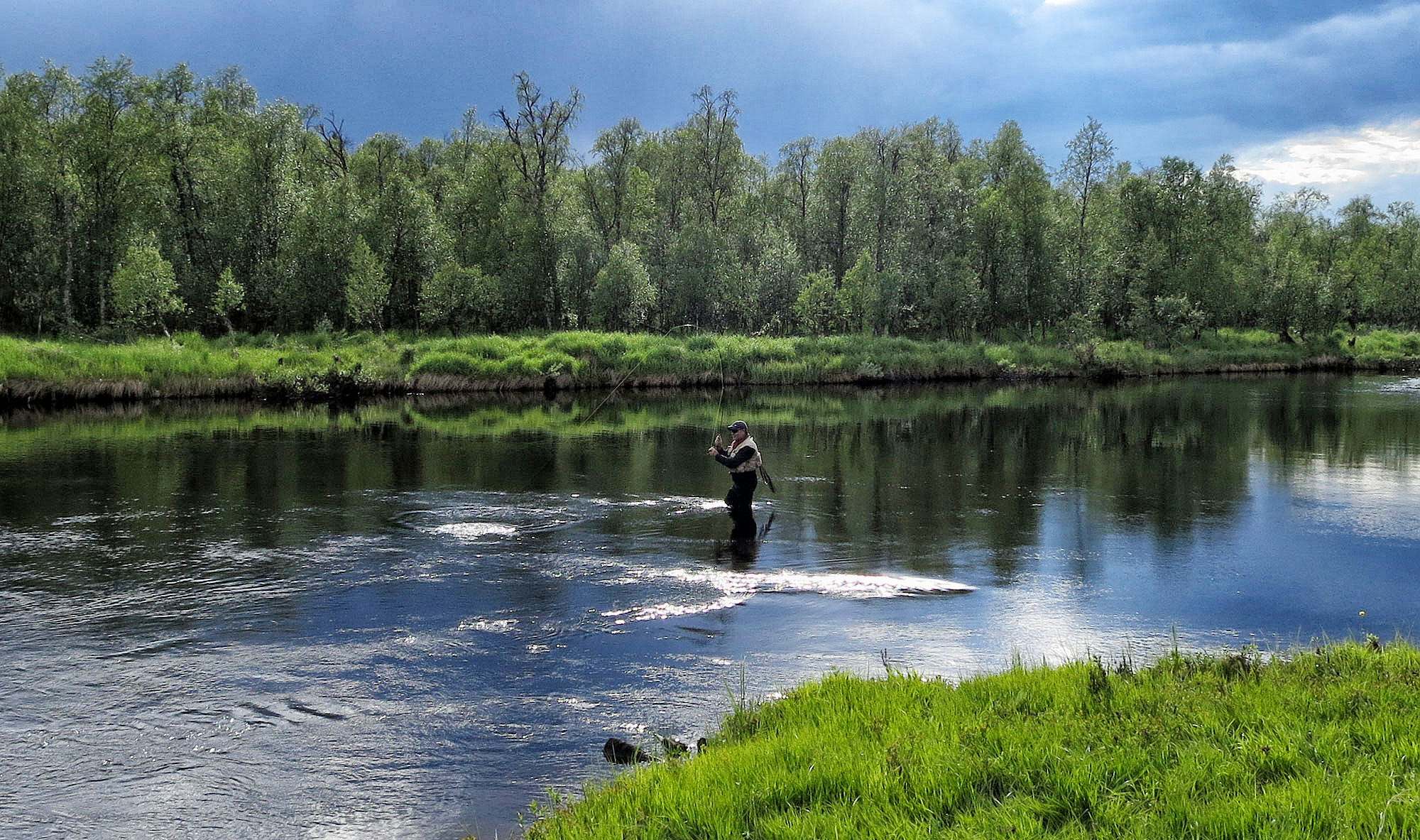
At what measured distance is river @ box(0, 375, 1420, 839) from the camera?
8.50 metres

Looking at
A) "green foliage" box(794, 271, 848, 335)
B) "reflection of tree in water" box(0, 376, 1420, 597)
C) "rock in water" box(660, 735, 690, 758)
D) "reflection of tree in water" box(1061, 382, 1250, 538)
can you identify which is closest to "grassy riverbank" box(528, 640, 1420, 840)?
"rock in water" box(660, 735, 690, 758)

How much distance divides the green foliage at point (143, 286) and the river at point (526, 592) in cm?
2090

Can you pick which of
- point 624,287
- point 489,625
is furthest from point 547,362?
point 489,625

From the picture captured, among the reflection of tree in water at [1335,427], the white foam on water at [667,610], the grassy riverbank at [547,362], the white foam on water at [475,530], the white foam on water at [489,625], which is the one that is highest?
the grassy riverbank at [547,362]

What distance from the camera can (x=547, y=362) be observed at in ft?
181

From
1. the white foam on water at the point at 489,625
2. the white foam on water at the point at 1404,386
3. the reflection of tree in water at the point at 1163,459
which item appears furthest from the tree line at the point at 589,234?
the white foam on water at the point at 489,625

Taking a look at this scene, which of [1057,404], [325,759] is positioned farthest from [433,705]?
[1057,404]

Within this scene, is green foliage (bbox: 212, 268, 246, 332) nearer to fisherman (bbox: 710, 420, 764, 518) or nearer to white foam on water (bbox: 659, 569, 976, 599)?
fisherman (bbox: 710, 420, 764, 518)

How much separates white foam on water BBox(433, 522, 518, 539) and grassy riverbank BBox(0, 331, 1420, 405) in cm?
2596

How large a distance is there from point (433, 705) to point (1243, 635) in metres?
10.3

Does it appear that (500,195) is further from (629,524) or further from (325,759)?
(325,759)

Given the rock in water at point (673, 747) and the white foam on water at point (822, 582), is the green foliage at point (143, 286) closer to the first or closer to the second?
the white foam on water at point (822, 582)

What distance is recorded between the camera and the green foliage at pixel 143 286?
49.0 m

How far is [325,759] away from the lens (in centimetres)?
854
